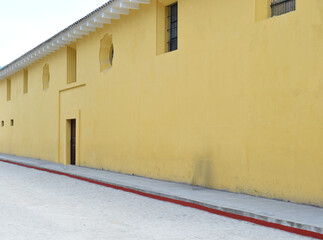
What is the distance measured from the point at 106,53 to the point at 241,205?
9.63 m

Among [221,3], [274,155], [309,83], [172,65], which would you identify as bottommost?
[274,155]

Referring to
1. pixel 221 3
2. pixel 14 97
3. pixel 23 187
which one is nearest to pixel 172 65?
pixel 221 3

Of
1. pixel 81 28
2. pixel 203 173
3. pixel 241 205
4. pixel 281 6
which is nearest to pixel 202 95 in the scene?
pixel 203 173

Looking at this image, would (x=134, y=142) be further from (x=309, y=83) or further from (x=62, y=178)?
(x=309, y=83)

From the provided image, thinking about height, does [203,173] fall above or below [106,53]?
below

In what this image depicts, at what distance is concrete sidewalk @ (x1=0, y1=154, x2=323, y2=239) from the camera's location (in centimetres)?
Result: 608

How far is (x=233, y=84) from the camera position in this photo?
936 centimetres

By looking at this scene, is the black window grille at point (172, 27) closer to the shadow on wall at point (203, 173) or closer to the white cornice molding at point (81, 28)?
the white cornice molding at point (81, 28)

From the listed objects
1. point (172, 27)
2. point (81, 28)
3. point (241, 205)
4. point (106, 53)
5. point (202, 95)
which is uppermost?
point (81, 28)

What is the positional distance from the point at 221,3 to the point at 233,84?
1990 millimetres

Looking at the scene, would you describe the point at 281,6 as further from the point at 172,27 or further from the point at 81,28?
the point at 81,28

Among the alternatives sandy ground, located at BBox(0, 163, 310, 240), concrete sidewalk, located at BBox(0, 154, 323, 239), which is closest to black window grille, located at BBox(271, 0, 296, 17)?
concrete sidewalk, located at BBox(0, 154, 323, 239)

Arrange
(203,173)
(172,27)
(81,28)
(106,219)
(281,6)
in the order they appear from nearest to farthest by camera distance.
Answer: (106,219), (281,6), (203,173), (172,27), (81,28)

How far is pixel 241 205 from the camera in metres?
7.50
